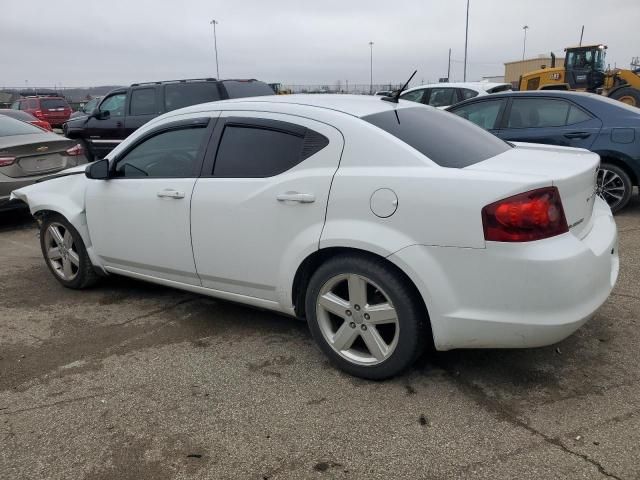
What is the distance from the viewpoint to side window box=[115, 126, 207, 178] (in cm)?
380

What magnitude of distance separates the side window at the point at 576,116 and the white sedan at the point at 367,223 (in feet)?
11.0

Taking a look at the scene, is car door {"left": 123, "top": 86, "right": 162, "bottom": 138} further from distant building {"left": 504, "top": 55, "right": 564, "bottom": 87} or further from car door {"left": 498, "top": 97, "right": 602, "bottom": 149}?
distant building {"left": 504, "top": 55, "right": 564, "bottom": 87}

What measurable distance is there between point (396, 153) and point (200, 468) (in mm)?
1816

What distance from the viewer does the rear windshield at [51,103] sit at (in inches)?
1042

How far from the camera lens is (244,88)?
10133mm

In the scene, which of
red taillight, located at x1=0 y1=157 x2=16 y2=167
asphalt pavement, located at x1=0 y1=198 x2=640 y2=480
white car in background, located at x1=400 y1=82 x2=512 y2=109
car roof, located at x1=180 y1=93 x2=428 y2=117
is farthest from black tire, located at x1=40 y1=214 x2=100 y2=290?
white car in background, located at x1=400 y1=82 x2=512 y2=109

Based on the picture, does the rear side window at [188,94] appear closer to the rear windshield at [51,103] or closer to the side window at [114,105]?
the side window at [114,105]

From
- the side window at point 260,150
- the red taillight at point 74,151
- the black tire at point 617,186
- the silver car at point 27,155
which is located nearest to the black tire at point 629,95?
the black tire at point 617,186

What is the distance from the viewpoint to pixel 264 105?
11.6 ft

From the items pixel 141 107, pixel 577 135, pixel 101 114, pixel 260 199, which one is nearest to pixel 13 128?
pixel 141 107

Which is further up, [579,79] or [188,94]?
[579,79]

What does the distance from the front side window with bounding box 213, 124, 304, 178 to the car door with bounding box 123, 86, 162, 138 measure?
7.36m

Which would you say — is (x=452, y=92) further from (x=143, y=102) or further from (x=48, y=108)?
(x=48, y=108)

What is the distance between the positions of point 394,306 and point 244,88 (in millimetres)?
8085
